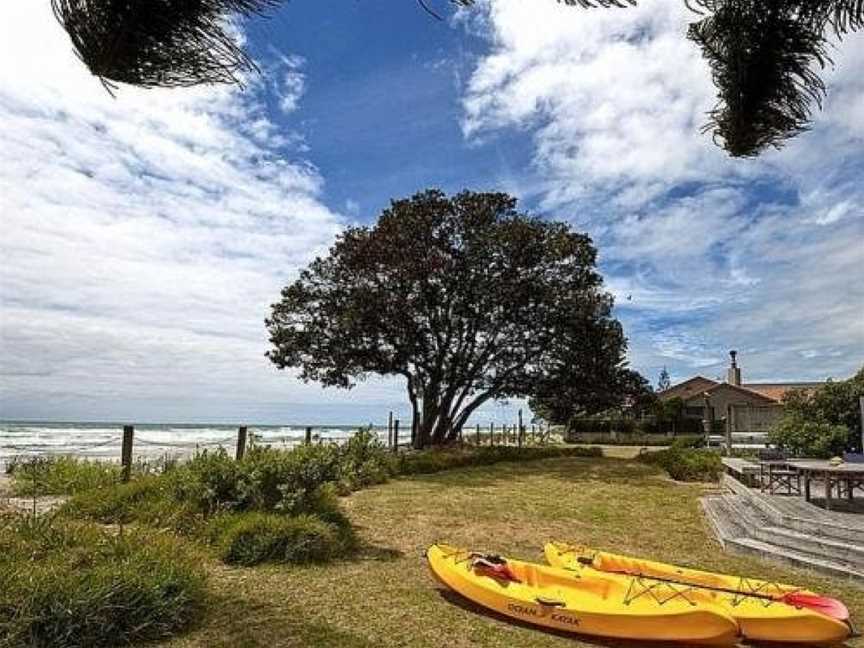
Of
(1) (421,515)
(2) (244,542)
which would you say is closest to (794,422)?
(1) (421,515)

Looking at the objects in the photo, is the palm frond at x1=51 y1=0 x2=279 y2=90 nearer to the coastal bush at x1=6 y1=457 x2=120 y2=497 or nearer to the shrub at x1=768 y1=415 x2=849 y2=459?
the coastal bush at x1=6 y1=457 x2=120 y2=497

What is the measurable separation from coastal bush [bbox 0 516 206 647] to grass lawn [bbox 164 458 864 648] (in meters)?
0.31

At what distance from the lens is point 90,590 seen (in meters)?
5.59

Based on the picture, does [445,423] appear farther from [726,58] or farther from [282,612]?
[726,58]

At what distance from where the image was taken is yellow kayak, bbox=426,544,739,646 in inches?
221

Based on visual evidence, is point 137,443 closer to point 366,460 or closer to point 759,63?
point 366,460

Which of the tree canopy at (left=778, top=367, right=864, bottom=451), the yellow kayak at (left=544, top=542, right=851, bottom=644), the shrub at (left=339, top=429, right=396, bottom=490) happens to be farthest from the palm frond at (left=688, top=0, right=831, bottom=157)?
the tree canopy at (left=778, top=367, right=864, bottom=451)

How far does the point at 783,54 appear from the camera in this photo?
147 centimetres

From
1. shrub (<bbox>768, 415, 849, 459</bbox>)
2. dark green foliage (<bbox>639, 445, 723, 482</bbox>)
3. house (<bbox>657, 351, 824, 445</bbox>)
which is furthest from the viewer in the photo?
house (<bbox>657, 351, 824, 445</bbox>)

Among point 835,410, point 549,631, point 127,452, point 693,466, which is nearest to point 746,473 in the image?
point 693,466

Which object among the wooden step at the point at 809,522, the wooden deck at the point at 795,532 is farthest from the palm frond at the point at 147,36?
the wooden step at the point at 809,522

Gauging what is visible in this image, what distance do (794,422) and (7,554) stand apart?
17.4 metres

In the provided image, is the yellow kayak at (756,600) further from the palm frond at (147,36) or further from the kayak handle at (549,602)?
the palm frond at (147,36)

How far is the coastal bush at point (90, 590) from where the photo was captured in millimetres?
5246
